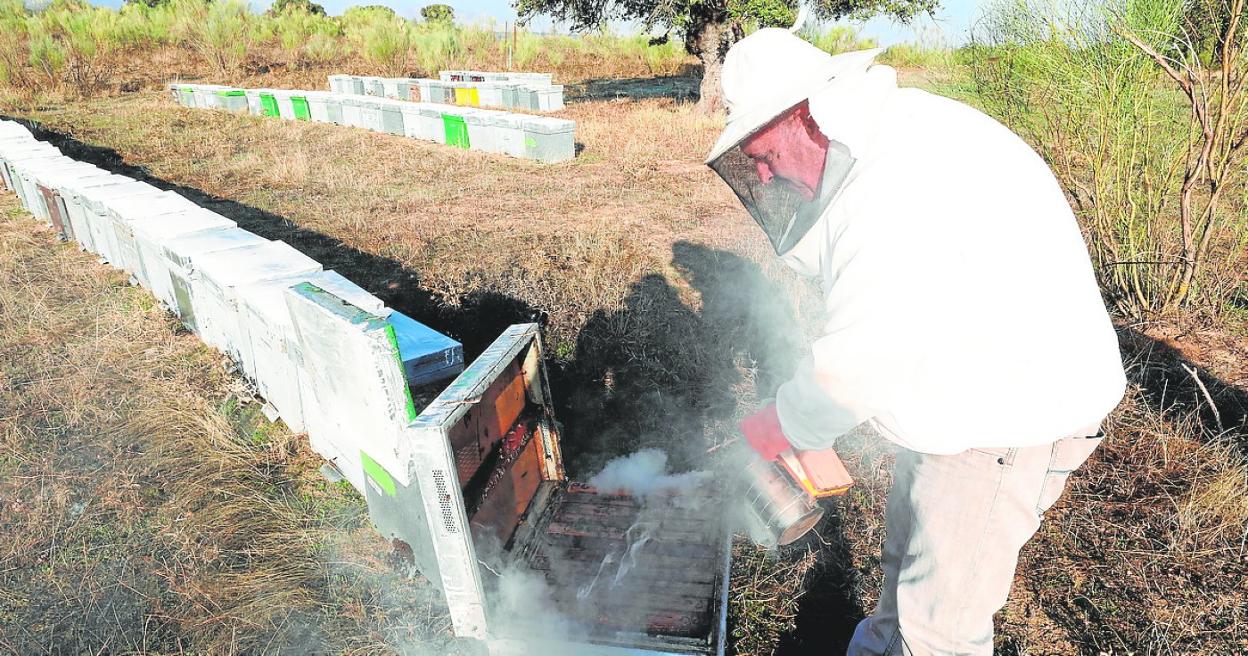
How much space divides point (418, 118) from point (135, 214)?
25.6ft

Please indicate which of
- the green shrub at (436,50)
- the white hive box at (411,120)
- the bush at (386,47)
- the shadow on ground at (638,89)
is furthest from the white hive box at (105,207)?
the green shrub at (436,50)

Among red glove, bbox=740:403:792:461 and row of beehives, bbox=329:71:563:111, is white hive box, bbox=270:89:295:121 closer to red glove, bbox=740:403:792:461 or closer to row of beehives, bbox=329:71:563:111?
row of beehives, bbox=329:71:563:111

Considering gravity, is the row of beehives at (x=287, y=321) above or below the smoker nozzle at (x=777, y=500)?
above

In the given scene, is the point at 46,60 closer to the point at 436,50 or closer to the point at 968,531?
the point at 436,50

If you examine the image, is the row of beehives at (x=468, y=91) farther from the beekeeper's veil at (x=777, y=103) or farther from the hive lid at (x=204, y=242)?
the beekeeper's veil at (x=777, y=103)

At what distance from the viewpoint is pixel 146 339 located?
441 centimetres

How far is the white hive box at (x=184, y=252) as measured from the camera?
3781mm

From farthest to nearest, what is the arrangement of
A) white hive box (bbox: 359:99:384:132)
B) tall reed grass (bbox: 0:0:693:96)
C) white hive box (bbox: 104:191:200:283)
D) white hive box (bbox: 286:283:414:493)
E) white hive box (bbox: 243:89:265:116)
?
1. tall reed grass (bbox: 0:0:693:96)
2. white hive box (bbox: 243:89:265:116)
3. white hive box (bbox: 359:99:384:132)
4. white hive box (bbox: 104:191:200:283)
5. white hive box (bbox: 286:283:414:493)

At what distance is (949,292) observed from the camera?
150cm

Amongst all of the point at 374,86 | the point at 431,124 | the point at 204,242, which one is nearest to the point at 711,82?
the point at 431,124

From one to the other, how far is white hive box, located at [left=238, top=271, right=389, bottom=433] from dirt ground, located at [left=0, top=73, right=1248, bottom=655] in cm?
22

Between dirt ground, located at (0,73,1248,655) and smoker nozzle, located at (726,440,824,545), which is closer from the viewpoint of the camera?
smoker nozzle, located at (726,440,824,545)

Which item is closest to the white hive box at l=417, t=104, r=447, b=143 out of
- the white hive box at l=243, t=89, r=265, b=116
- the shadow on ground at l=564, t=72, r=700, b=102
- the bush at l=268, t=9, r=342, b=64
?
the white hive box at l=243, t=89, r=265, b=116

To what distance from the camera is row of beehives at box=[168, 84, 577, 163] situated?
991 cm
